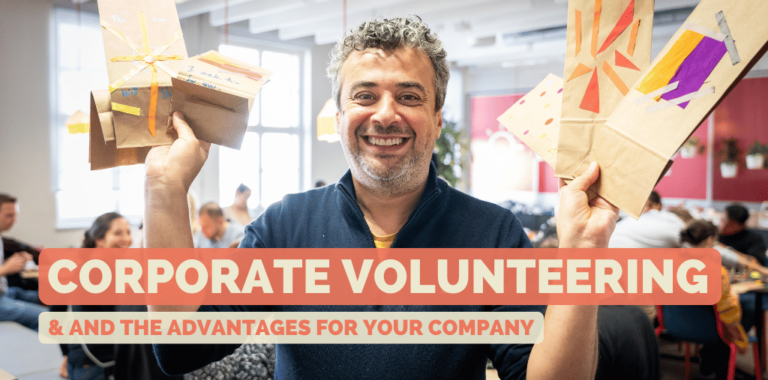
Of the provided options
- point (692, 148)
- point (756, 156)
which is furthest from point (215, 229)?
point (756, 156)

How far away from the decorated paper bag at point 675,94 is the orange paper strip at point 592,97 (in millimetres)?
45

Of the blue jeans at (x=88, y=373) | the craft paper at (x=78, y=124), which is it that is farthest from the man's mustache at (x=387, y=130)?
the craft paper at (x=78, y=124)

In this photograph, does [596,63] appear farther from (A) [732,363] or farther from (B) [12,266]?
(B) [12,266]

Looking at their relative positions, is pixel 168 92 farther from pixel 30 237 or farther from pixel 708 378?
pixel 30 237

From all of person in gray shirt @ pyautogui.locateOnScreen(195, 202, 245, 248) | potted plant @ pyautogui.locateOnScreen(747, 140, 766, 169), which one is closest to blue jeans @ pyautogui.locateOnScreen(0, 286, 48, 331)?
person in gray shirt @ pyautogui.locateOnScreen(195, 202, 245, 248)

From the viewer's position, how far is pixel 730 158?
27.6 feet

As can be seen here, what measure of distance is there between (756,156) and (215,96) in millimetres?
9265

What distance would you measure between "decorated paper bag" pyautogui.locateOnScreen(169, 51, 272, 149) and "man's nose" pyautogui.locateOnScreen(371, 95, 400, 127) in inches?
9.1

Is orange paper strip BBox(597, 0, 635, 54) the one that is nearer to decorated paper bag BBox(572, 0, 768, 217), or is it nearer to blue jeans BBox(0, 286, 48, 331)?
decorated paper bag BBox(572, 0, 768, 217)

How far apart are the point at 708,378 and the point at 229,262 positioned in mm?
4232

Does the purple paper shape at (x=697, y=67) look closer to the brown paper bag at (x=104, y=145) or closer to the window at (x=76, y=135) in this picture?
the brown paper bag at (x=104, y=145)

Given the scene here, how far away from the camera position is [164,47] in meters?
1.00

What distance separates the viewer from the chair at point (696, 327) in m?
3.48

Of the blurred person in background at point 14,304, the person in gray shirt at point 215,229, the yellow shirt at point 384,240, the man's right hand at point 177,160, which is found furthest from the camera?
the person in gray shirt at point 215,229
